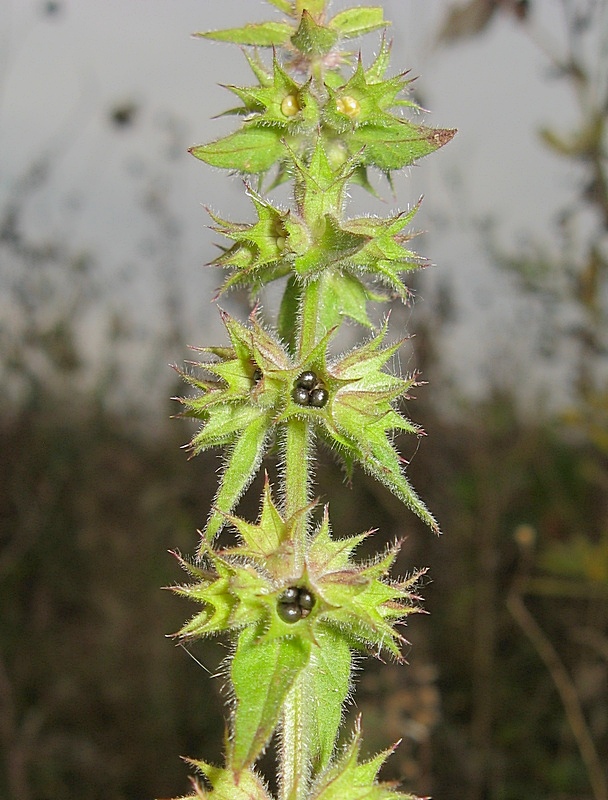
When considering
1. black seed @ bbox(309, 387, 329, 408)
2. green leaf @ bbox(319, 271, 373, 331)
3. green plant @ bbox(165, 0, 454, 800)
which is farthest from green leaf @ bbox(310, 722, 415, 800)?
green leaf @ bbox(319, 271, 373, 331)

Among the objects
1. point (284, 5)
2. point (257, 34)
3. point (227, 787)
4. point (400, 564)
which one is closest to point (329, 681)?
point (227, 787)

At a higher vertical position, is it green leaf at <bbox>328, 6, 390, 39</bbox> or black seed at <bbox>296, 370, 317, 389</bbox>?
green leaf at <bbox>328, 6, 390, 39</bbox>

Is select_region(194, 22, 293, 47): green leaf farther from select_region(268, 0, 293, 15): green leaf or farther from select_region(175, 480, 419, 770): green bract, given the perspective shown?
select_region(175, 480, 419, 770): green bract

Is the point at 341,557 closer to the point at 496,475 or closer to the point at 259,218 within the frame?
the point at 259,218

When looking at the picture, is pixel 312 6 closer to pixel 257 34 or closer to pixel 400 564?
pixel 257 34

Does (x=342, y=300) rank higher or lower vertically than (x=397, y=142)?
lower

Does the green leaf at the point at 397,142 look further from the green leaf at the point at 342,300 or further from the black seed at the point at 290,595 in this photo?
the black seed at the point at 290,595

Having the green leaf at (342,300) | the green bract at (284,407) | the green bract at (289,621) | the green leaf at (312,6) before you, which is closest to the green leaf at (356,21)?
the green leaf at (312,6)
